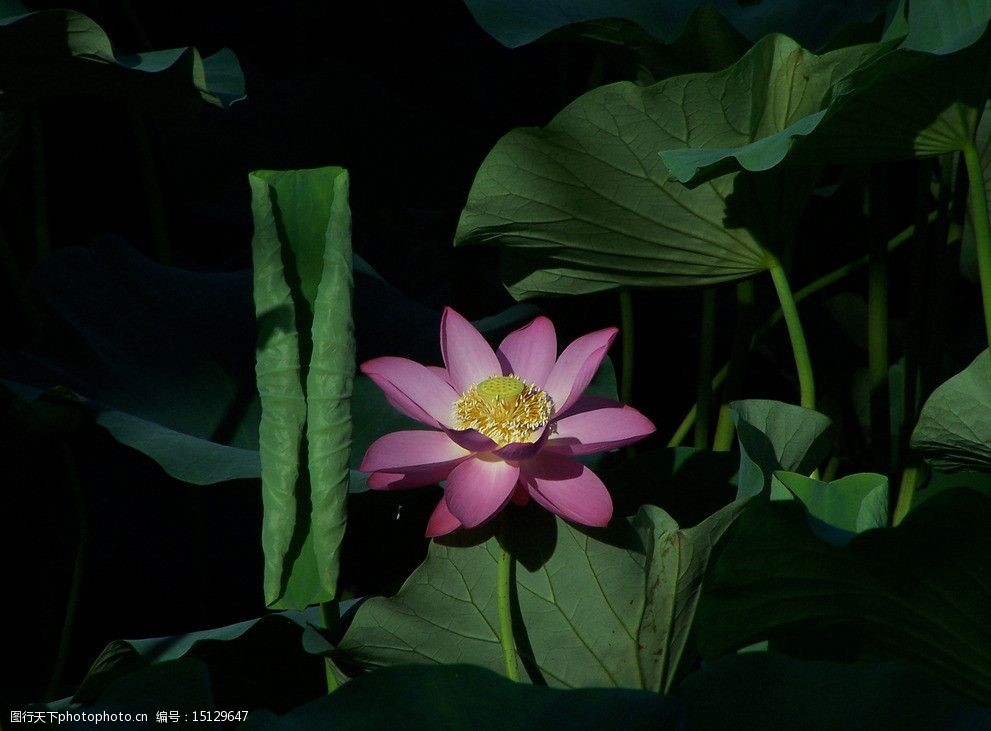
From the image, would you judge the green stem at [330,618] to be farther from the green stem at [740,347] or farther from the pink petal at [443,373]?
the green stem at [740,347]

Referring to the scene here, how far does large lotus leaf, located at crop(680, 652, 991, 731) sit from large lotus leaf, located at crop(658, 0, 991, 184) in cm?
34

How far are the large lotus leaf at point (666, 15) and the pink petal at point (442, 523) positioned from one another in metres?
0.53

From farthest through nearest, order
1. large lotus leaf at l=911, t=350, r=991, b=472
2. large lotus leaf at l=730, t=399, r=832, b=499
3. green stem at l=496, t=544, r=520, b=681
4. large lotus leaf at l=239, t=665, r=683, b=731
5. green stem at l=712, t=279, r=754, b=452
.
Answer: green stem at l=712, t=279, r=754, b=452, large lotus leaf at l=911, t=350, r=991, b=472, large lotus leaf at l=730, t=399, r=832, b=499, green stem at l=496, t=544, r=520, b=681, large lotus leaf at l=239, t=665, r=683, b=731

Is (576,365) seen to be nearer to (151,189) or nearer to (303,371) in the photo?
(303,371)

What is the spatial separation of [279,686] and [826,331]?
3.48 feet

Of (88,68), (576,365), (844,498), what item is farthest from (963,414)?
(88,68)

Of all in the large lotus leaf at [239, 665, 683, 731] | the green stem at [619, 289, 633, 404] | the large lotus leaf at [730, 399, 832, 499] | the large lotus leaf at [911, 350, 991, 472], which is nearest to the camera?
the large lotus leaf at [239, 665, 683, 731]

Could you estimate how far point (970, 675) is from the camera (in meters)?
0.65

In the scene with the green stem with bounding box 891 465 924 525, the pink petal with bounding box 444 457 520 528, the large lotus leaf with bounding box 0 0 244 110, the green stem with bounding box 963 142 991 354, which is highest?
the large lotus leaf with bounding box 0 0 244 110

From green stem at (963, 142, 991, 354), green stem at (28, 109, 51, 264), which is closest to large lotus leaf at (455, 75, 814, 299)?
green stem at (963, 142, 991, 354)

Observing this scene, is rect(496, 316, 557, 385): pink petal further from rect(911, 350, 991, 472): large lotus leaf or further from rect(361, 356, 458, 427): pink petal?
rect(911, 350, 991, 472): large lotus leaf

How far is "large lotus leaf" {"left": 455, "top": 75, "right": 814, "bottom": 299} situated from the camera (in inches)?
34.0

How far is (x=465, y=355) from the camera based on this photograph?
2.33 ft

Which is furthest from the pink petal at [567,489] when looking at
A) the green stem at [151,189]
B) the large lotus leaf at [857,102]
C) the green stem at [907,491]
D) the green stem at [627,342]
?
the green stem at [151,189]
